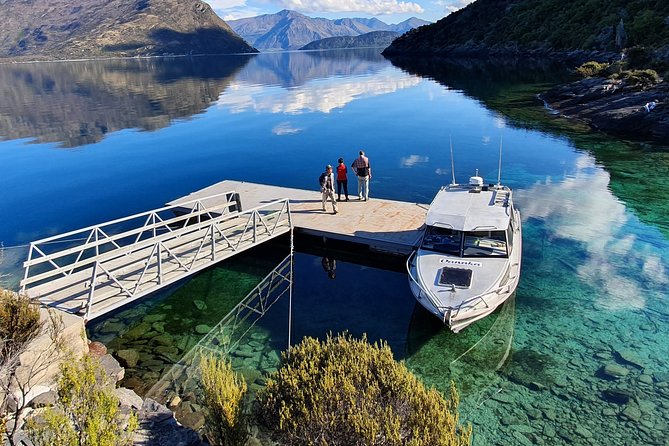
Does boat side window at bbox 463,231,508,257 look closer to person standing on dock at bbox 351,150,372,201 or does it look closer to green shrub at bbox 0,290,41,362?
person standing on dock at bbox 351,150,372,201

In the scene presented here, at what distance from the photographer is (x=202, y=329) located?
48.8ft

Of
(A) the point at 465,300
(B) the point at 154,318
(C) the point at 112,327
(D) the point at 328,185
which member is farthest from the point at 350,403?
(D) the point at 328,185

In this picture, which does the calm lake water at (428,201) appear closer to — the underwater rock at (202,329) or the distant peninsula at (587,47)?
the underwater rock at (202,329)

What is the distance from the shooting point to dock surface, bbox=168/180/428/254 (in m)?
18.3

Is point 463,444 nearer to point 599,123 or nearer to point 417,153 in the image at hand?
point 417,153

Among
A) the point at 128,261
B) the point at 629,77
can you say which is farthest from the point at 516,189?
the point at 629,77

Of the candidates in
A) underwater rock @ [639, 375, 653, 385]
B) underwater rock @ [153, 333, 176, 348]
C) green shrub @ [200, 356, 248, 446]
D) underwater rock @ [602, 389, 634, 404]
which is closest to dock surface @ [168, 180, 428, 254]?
underwater rock @ [153, 333, 176, 348]

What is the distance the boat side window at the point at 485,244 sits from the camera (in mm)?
14609

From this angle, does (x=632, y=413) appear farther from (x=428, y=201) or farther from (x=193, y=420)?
(x=428, y=201)

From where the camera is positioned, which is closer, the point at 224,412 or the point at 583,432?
the point at 224,412

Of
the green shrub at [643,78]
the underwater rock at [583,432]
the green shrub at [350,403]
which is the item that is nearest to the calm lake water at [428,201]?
the underwater rock at [583,432]

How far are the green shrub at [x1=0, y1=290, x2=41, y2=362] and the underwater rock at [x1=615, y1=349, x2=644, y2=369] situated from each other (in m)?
14.7

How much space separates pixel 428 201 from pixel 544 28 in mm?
111327

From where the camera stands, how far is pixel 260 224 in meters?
19.0
